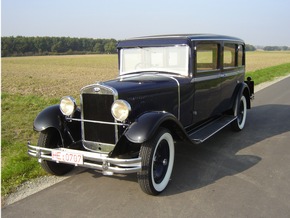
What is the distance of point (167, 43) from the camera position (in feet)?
15.7

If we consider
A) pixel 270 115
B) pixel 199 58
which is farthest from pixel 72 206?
pixel 270 115

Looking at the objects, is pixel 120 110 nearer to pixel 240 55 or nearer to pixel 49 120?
pixel 49 120

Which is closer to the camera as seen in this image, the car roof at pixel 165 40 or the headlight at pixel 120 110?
the headlight at pixel 120 110

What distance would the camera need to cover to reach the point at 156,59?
497 centimetres

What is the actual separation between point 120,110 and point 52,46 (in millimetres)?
98396

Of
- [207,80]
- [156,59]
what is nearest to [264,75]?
[207,80]

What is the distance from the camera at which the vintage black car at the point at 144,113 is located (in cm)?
347

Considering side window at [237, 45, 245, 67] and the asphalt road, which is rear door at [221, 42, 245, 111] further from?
the asphalt road

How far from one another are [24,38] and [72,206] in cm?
9533

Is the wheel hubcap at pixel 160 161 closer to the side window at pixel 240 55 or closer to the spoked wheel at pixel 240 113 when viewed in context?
the spoked wheel at pixel 240 113

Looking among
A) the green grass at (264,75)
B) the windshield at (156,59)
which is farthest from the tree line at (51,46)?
the windshield at (156,59)

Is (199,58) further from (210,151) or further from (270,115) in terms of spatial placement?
(270,115)

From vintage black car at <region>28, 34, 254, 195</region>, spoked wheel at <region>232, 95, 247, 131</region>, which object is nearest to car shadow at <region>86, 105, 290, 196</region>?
spoked wheel at <region>232, 95, 247, 131</region>

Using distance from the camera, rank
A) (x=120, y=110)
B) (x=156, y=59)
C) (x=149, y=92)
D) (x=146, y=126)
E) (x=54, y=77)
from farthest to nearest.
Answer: (x=54, y=77) < (x=156, y=59) < (x=149, y=92) < (x=120, y=110) < (x=146, y=126)
